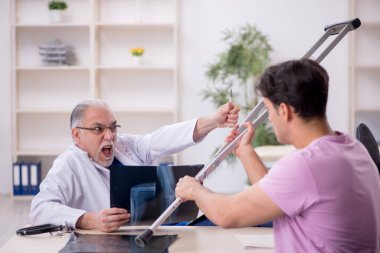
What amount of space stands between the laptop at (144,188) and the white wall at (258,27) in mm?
4005

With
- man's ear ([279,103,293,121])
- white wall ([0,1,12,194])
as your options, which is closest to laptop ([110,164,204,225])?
man's ear ([279,103,293,121])

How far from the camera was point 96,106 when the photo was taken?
2.62m

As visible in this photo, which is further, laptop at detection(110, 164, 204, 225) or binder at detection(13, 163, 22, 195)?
binder at detection(13, 163, 22, 195)

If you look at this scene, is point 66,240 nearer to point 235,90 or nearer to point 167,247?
point 167,247

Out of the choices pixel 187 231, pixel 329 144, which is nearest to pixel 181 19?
pixel 187 231

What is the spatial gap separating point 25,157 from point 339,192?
5.23 meters

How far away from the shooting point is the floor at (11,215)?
15.3 feet

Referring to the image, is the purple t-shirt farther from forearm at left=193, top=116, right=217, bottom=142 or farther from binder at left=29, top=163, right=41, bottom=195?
binder at left=29, top=163, right=41, bottom=195

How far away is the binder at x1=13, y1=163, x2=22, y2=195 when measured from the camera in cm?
593

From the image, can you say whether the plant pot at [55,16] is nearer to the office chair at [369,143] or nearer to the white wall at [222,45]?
the white wall at [222,45]

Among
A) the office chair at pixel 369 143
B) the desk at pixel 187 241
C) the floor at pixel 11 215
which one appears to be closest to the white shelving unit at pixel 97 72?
the floor at pixel 11 215

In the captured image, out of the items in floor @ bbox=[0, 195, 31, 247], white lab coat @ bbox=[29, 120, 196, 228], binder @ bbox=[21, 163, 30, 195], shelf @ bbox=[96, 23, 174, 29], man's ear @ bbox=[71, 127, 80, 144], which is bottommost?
floor @ bbox=[0, 195, 31, 247]

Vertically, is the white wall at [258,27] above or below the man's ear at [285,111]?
above

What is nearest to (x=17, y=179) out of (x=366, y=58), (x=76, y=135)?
(x=76, y=135)
